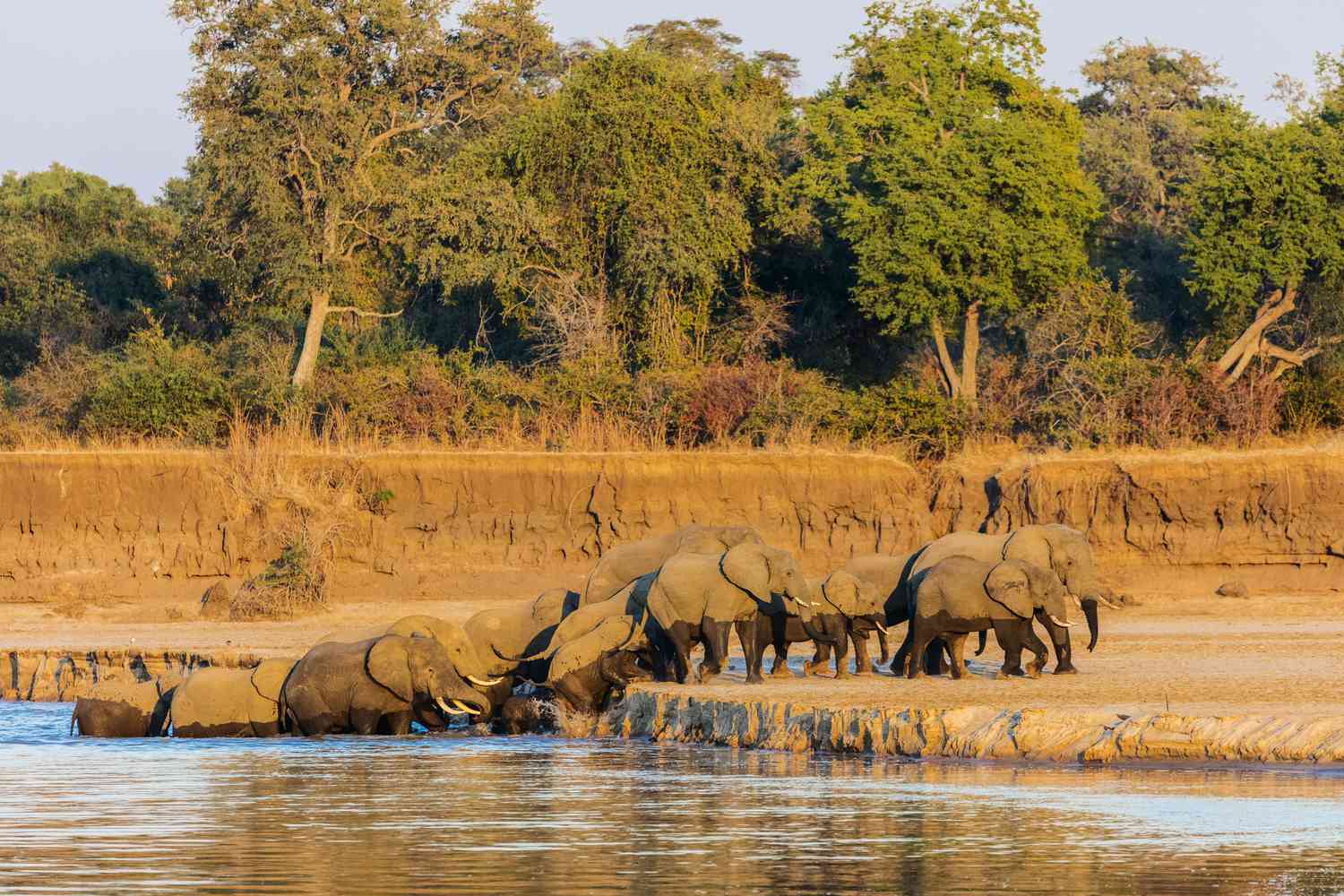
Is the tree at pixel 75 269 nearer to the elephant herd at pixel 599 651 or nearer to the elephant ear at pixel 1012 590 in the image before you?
the elephant herd at pixel 599 651

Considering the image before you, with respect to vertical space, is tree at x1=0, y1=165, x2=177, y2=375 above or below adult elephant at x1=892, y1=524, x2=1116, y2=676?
above

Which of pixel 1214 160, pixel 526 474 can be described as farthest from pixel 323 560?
pixel 1214 160

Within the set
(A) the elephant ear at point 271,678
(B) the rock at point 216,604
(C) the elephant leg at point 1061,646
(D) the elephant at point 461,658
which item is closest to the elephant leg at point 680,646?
(D) the elephant at point 461,658

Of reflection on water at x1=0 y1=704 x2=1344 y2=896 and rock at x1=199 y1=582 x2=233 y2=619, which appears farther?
rock at x1=199 y1=582 x2=233 y2=619

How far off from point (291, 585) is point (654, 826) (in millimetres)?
18066

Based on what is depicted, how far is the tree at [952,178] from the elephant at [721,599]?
16.2 m

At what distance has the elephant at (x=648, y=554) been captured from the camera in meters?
22.5

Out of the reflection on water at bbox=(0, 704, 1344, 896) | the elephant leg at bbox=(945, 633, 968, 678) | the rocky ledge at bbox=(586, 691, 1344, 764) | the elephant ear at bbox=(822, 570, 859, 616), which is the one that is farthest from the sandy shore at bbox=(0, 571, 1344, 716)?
the reflection on water at bbox=(0, 704, 1344, 896)

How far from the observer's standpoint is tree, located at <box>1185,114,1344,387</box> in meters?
36.5

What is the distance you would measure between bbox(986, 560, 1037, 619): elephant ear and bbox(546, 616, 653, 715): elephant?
3.32 meters

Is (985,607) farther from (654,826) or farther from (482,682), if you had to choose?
(654,826)

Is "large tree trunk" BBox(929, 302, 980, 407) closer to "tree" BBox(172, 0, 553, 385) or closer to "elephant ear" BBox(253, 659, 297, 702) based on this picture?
"tree" BBox(172, 0, 553, 385)

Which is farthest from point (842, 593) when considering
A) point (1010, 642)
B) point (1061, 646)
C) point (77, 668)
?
point (77, 668)

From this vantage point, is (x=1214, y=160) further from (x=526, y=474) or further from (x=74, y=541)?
(x=74, y=541)
